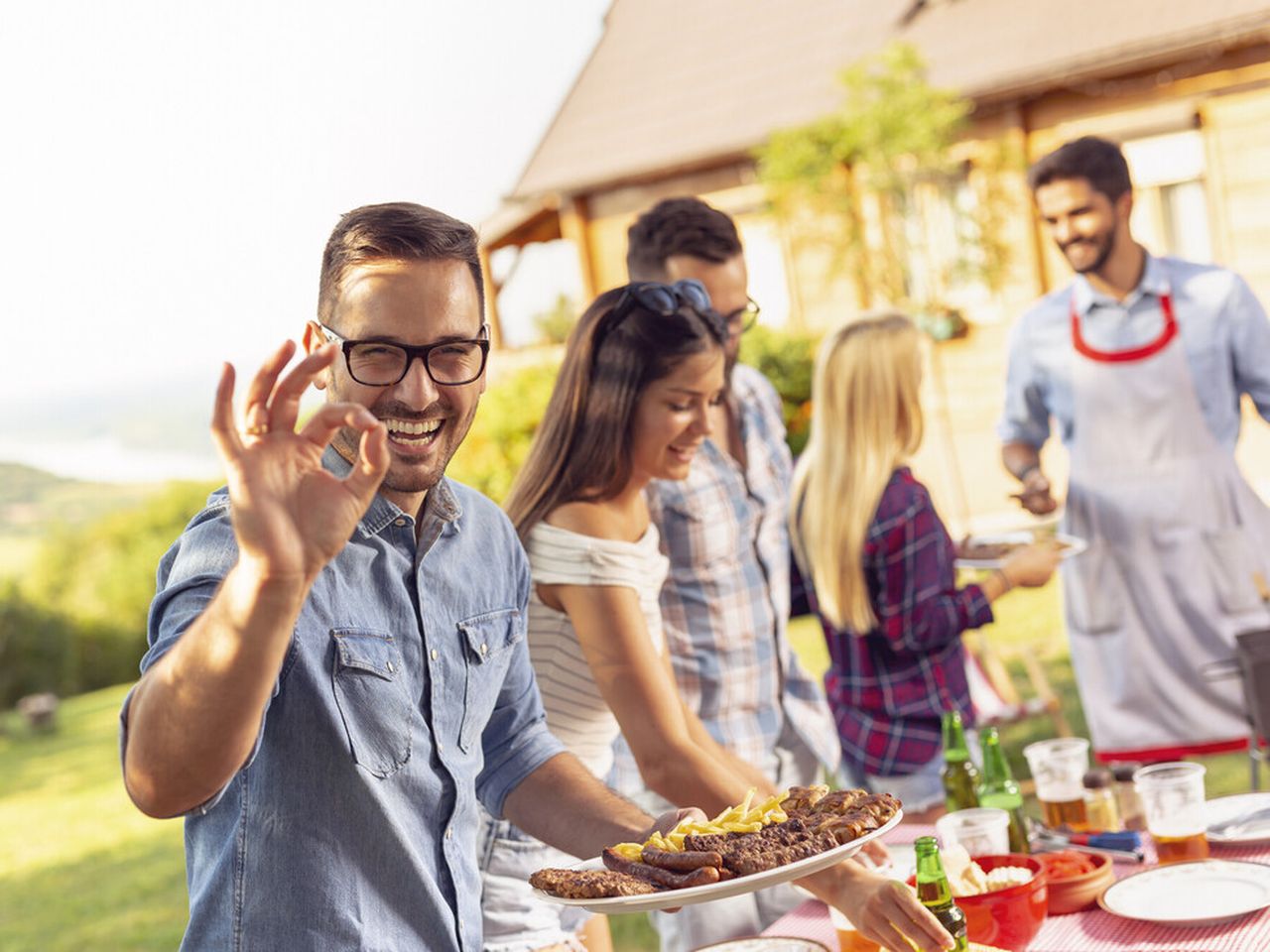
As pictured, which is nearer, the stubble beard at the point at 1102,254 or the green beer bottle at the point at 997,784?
the green beer bottle at the point at 997,784

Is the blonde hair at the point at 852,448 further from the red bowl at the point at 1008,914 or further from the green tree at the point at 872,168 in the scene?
the green tree at the point at 872,168

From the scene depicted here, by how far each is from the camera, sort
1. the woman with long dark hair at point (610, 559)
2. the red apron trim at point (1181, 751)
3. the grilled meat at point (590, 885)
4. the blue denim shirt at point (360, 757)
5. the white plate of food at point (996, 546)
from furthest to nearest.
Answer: the red apron trim at point (1181, 751), the white plate of food at point (996, 546), the woman with long dark hair at point (610, 559), the grilled meat at point (590, 885), the blue denim shirt at point (360, 757)

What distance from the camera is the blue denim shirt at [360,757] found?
5.95 ft

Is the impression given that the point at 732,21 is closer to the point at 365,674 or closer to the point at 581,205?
the point at 581,205

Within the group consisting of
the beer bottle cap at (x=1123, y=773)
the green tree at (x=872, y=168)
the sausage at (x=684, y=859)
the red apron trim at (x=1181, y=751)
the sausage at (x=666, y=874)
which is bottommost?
the red apron trim at (x=1181, y=751)

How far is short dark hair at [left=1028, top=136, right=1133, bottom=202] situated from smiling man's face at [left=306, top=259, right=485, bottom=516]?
319cm

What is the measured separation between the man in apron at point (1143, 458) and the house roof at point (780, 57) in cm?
688

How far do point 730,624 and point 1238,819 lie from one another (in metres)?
1.22

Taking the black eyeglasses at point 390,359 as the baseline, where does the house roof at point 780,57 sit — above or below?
above

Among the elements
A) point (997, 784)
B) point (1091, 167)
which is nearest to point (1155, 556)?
point (1091, 167)

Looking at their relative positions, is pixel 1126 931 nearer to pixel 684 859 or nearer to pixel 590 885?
pixel 684 859

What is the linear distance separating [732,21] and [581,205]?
2.79 m

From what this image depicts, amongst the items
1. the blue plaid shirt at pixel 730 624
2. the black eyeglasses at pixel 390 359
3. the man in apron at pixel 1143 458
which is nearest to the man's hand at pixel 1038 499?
the man in apron at pixel 1143 458

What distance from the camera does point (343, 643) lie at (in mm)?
1908
